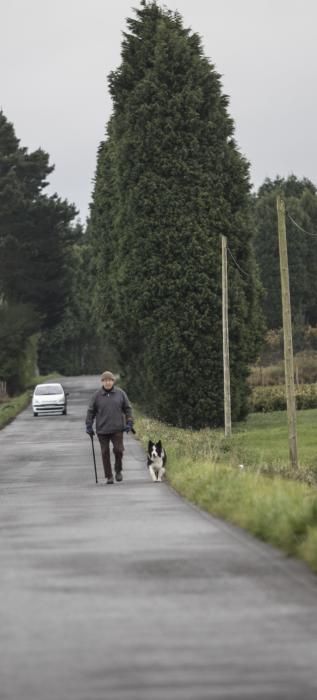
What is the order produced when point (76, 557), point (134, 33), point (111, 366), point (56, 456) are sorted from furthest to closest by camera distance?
point (111, 366), point (134, 33), point (56, 456), point (76, 557)

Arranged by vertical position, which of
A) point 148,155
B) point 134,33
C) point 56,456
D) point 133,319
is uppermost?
point 134,33

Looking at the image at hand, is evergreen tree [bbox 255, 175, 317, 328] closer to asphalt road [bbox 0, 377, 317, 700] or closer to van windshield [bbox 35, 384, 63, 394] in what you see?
van windshield [bbox 35, 384, 63, 394]

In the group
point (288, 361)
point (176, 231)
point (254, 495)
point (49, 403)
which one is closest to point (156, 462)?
point (254, 495)

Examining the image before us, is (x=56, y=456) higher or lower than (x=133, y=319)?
lower

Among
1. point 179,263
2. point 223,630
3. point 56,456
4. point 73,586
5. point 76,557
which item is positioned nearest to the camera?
point 223,630

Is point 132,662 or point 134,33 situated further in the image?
point 134,33

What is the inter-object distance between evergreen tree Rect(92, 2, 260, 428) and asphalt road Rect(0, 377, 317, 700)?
131 ft

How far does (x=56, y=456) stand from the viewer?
37188 millimetres

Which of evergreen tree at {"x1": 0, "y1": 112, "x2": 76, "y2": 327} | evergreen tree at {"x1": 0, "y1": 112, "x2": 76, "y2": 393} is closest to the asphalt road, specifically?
evergreen tree at {"x1": 0, "y1": 112, "x2": 76, "y2": 393}

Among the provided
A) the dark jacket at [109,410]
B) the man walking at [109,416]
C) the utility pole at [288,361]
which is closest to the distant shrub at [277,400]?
the utility pole at [288,361]

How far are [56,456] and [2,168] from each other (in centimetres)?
6496

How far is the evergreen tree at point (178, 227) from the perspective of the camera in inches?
2336

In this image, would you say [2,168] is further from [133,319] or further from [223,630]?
[223,630]

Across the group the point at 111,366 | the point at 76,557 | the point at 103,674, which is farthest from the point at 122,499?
the point at 111,366
